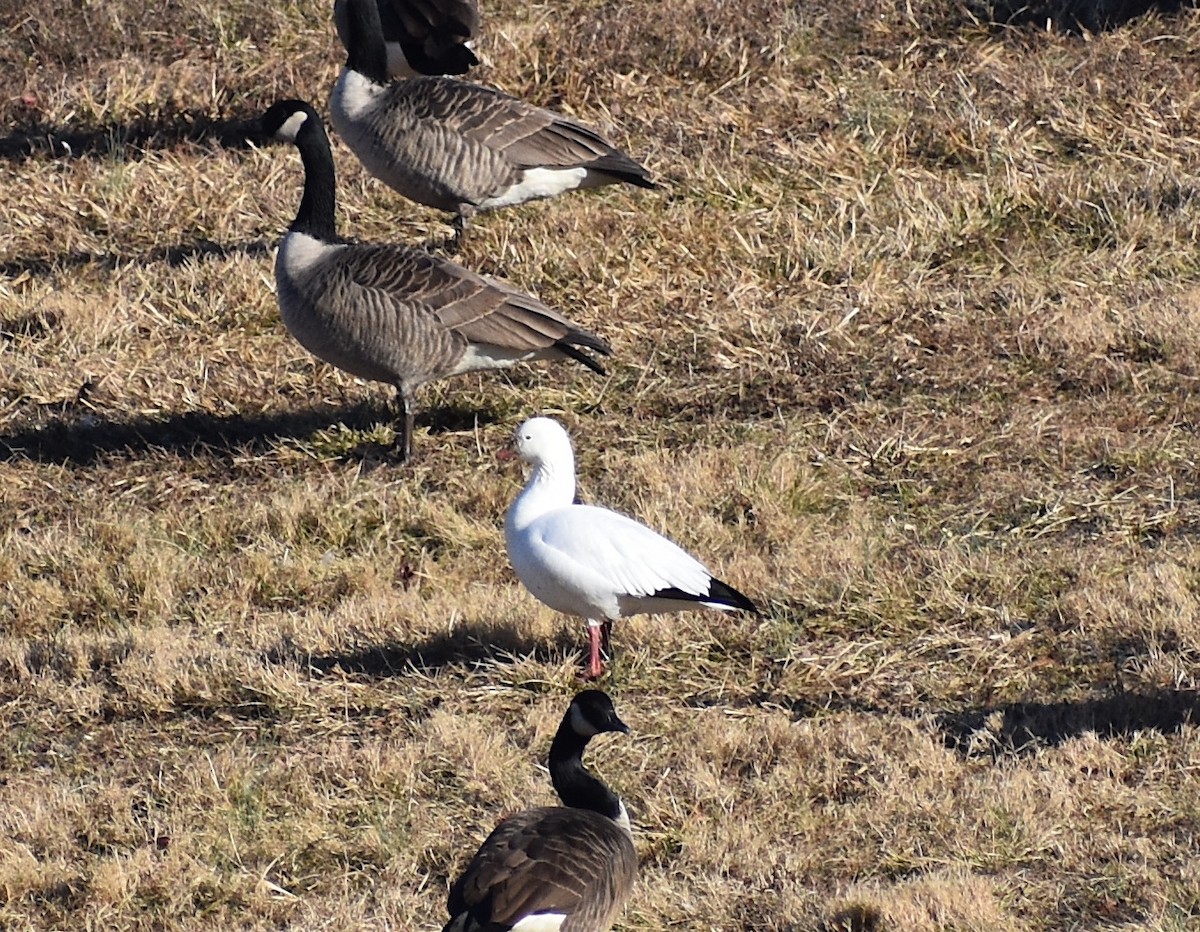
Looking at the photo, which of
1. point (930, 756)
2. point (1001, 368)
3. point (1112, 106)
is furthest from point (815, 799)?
point (1112, 106)

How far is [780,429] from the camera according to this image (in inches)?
355

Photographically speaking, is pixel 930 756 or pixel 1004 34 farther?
pixel 1004 34

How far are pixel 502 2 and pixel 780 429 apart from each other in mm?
5762

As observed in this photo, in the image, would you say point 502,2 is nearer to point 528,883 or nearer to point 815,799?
point 815,799

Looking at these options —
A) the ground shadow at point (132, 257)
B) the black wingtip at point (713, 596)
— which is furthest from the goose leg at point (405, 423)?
the black wingtip at point (713, 596)

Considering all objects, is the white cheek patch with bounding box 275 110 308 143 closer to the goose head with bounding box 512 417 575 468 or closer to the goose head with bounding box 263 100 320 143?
the goose head with bounding box 263 100 320 143

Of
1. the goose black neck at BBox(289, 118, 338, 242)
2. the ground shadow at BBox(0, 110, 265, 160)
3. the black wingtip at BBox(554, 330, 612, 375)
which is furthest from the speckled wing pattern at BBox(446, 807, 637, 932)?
the ground shadow at BBox(0, 110, 265, 160)

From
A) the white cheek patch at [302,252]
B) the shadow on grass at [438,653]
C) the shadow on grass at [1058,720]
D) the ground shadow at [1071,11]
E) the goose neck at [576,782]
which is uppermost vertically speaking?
the ground shadow at [1071,11]

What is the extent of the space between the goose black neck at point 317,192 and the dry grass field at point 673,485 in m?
0.91

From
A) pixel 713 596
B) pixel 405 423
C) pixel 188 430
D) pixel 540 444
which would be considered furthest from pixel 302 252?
pixel 713 596

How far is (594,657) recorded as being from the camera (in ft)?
22.2

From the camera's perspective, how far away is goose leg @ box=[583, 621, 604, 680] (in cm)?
678

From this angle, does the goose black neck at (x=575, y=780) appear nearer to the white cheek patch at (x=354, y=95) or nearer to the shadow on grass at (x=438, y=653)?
the shadow on grass at (x=438, y=653)

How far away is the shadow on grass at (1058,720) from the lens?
6207 mm
